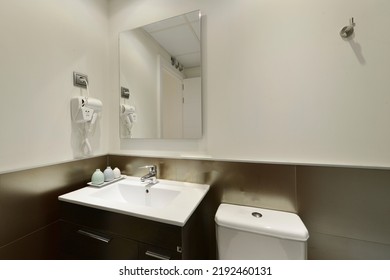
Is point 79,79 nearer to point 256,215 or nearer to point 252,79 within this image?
point 252,79

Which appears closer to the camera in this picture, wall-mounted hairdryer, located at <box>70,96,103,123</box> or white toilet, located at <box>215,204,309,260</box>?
white toilet, located at <box>215,204,309,260</box>

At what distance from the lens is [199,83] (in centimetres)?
110

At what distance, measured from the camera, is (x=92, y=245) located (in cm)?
84

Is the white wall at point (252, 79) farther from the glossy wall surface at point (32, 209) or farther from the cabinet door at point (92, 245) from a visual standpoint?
the cabinet door at point (92, 245)

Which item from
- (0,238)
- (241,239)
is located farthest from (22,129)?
(241,239)

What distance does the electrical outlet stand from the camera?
3.60ft

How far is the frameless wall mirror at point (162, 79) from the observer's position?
111cm

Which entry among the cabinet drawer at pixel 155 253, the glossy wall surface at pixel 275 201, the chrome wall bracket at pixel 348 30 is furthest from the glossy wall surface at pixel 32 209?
the chrome wall bracket at pixel 348 30

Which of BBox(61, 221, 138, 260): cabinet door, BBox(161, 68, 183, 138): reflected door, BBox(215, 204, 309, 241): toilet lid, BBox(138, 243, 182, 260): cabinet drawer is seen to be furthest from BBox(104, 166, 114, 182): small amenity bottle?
BBox(215, 204, 309, 241): toilet lid

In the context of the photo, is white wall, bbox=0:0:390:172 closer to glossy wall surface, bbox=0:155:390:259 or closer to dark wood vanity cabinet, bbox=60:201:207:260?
glossy wall surface, bbox=0:155:390:259

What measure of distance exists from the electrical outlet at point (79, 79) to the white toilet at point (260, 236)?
1.29m

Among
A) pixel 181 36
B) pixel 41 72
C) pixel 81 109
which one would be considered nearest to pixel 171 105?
pixel 181 36

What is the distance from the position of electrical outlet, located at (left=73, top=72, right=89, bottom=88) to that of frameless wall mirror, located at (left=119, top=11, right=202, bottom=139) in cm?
26

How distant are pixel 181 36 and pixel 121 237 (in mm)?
1316
